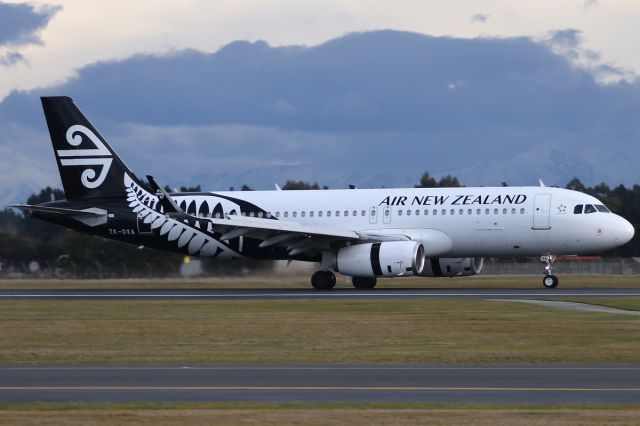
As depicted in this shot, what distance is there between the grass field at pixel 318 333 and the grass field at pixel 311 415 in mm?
6230

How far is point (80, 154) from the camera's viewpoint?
5162 cm

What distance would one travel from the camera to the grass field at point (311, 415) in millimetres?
14227

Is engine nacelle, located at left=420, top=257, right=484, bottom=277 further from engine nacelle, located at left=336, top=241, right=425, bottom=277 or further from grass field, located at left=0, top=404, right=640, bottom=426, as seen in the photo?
grass field, located at left=0, top=404, right=640, bottom=426

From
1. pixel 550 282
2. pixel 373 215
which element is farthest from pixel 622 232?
pixel 373 215

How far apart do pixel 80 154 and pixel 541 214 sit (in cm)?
→ 1989

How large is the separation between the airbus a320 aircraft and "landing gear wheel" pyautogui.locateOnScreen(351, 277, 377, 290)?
2.0 inches

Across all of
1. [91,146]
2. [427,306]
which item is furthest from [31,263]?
[427,306]

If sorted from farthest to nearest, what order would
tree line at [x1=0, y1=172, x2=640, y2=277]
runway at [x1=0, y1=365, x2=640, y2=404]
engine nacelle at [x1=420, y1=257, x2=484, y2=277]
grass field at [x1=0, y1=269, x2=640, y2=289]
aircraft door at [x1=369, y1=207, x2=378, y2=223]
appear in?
tree line at [x1=0, y1=172, x2=640, y2=277]
grass field at [x1=0, y1=269, x2=640, y2=289]
engine nacelle at [x1=420, y1=257, x2=484, y2=277]
aircraft door at [x1=369, y1=207, x2=378, y2=223]
runway at [x1=0, y1=365, x2=640, y2=404]

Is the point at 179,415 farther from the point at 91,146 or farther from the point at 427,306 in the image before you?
the point at 91,146

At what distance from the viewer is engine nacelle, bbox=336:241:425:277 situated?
44594 millimetres

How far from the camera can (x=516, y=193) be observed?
154 ft

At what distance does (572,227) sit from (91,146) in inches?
816

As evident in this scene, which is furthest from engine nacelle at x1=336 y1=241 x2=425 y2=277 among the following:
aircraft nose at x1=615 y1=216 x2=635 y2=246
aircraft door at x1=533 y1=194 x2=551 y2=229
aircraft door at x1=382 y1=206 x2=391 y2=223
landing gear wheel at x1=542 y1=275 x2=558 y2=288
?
aircraft nose at x1=615 y1=216 x2=635 y2=246

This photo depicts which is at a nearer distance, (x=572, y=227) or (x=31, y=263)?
(x=572, y=227)
